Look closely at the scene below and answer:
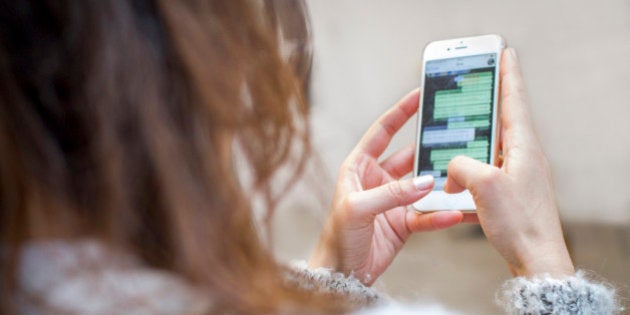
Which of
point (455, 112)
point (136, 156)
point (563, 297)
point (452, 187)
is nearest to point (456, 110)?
point (455, 112)

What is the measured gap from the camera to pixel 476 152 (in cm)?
66

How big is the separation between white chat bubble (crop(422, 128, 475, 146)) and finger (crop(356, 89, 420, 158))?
0.11ft

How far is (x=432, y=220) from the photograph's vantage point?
65 cm

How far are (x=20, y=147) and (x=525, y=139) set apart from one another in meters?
0.43

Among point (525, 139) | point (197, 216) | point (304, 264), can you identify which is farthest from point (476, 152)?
point (197, 216)

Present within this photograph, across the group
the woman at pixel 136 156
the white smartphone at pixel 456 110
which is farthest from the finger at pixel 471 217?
the woman at pixel 136 156

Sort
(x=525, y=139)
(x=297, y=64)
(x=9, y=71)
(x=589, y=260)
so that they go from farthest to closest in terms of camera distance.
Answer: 1. (x=589, y=260)
2. (x=525, y=139)
3. (x=297, y=64)
4. (x=9, y=71)

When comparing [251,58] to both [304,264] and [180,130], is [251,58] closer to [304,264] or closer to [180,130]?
[180,130]

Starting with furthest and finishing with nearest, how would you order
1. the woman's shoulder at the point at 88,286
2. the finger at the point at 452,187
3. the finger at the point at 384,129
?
the finger at the point at 384,129
the finger at the point at 452,187
the woman's shoulder at the point at 88,286

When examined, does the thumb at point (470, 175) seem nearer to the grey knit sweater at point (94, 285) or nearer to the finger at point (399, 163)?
the finger at point (399, 163)

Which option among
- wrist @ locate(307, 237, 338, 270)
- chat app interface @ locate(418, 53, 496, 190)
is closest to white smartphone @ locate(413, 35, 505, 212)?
chat app interface @ locate(418, 53, 496, 190)

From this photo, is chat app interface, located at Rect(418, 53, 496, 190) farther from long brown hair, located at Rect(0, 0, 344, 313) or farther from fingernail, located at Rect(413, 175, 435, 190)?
long brown hair, located at Rect(0, 0, 344, 313)

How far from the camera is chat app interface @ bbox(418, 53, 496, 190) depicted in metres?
0.67

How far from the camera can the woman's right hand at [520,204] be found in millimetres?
554
